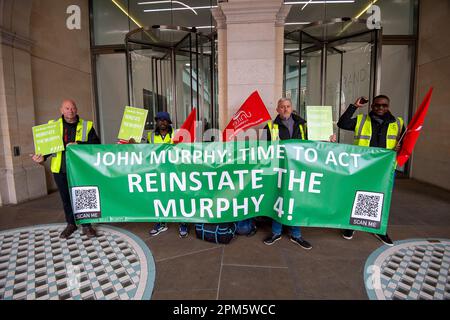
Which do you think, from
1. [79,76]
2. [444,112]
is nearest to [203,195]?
[79,76]

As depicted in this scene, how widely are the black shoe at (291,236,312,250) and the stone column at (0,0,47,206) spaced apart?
4.85 meters

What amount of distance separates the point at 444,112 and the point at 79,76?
26.9 feet

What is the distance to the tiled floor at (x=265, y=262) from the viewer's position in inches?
89.4

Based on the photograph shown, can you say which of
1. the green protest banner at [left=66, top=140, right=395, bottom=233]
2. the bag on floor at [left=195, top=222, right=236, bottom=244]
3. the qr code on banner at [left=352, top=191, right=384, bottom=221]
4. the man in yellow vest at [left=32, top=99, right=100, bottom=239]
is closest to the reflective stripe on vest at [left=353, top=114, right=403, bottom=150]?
the green protest banner at [left=66, top=140, right=395, bottom=233]

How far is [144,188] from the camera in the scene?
2.95 m

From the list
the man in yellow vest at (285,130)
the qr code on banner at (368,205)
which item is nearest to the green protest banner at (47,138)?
the man in yellow vest at (285,130)

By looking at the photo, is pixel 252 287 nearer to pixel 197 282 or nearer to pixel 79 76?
pixel 197 282

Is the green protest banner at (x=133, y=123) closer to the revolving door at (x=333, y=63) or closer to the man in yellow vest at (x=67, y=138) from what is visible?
the man in yellow vest at (x=67, y=138)

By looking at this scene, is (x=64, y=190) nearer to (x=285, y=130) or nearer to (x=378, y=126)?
(x=285, y=130)

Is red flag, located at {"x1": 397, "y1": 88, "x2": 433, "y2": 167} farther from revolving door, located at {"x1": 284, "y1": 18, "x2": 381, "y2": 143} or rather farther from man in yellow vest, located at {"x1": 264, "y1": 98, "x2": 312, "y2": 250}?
revolving door, located at {"x1": 284, "y1": 18, "x2": 381, "y2": 143}

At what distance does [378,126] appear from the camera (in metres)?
3.09

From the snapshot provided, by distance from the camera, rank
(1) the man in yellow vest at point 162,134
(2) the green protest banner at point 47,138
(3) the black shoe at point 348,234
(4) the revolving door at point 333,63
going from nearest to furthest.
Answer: (2) the green protest banner at point 47,138, (3) the black shoe at point 348,234, (1) the man in yellow vest at point 162,134, (4) the revolving door at point 333,63

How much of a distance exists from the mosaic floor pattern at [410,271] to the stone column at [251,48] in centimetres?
243

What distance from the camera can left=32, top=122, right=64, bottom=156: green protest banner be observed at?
9.75 ft
